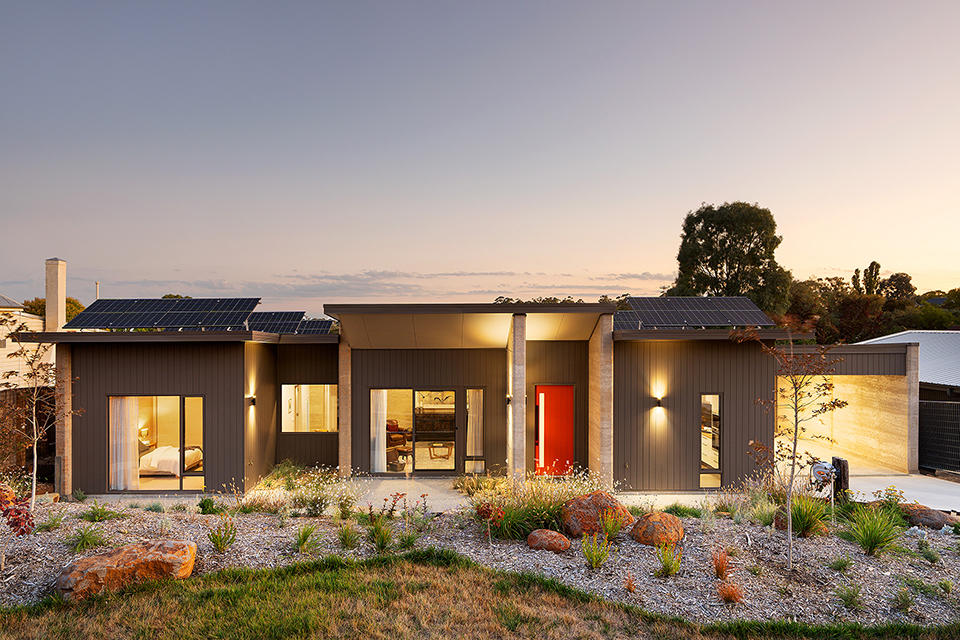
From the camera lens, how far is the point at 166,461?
30.0 feet

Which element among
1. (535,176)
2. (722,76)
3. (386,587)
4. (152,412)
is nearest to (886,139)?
(722,76)

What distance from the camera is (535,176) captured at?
48.1 feet

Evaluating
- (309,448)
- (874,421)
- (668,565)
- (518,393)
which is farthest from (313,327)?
(874,421)

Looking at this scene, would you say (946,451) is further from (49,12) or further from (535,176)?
(49,12)

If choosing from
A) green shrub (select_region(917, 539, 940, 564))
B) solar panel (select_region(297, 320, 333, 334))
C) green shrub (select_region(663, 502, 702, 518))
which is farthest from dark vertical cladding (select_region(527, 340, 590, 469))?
solar panel (select_region(297, 320, 333, 334))

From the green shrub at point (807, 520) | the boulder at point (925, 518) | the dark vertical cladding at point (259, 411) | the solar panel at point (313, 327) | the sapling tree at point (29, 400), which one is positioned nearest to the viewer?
the green shrub at point (807, 520)

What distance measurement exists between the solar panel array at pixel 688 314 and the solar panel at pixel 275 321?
783 cm

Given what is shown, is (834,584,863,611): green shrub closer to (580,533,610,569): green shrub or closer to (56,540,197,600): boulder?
(580,533,610,569): green shrub

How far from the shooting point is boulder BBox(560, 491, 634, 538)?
552 cm

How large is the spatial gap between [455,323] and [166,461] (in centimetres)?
659

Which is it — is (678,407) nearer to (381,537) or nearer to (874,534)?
(874,534)

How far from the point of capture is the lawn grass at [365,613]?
3.71 m

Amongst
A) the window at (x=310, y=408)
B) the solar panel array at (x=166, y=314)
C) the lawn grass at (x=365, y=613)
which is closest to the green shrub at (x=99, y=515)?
the lawn grass at (x=365, y=613)

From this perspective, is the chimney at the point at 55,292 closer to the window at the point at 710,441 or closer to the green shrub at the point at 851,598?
the window at the point at 710,441
